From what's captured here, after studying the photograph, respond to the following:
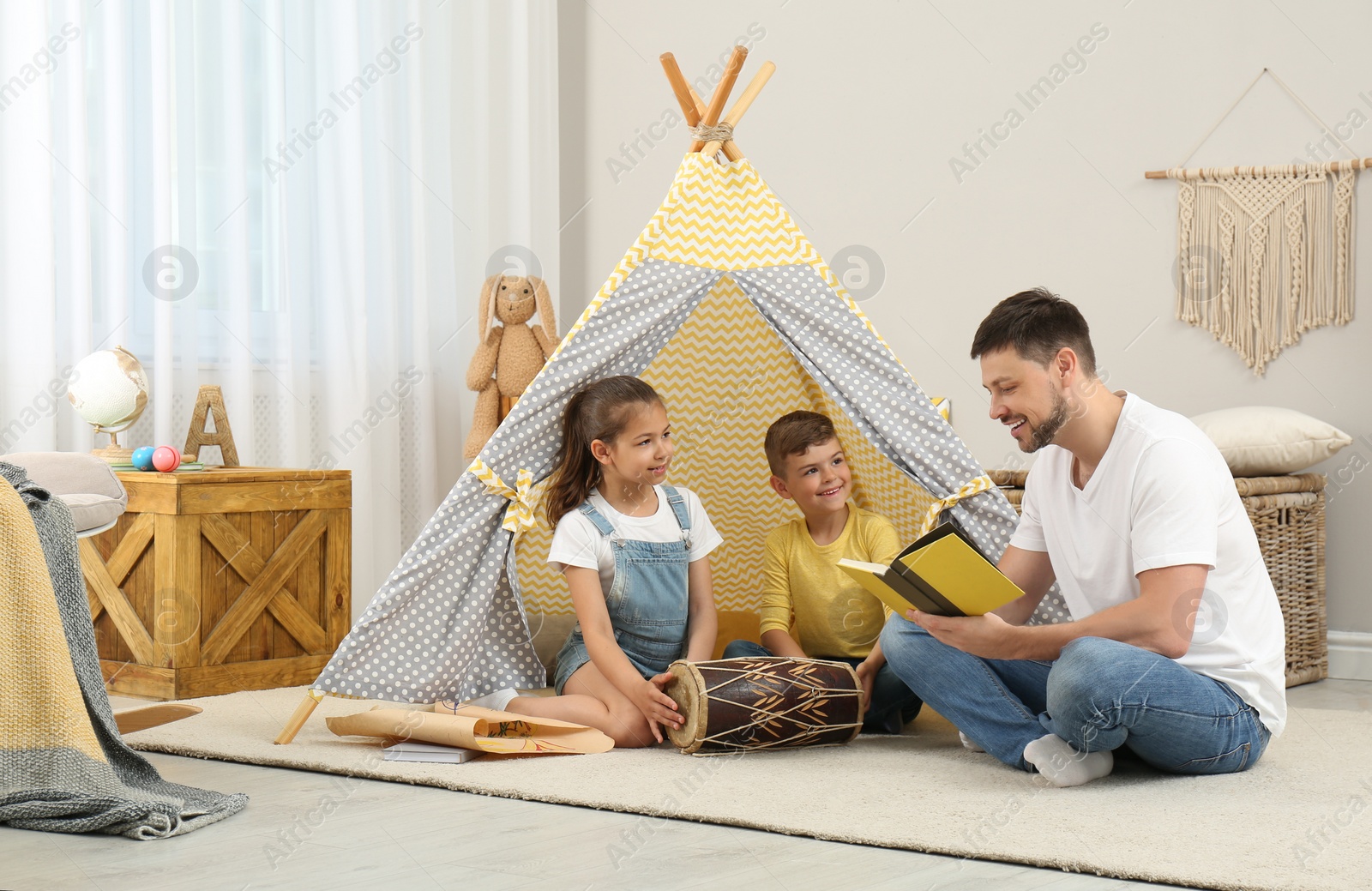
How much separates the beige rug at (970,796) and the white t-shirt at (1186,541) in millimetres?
180

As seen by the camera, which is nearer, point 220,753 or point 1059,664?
point 1059,664

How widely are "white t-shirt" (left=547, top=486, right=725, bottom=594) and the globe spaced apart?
3.41 ft

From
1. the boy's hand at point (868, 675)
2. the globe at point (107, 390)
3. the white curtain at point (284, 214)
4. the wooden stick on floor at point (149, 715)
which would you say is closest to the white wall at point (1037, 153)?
the white curtain at point (284, 214)

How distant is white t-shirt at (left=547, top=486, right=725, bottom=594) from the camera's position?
2.30 meters

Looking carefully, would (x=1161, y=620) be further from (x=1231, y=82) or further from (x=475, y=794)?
(x=1231, y=82)

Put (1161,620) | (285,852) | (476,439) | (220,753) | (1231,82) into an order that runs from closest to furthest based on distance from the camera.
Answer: (285,852), (1161,620), (220,753), (1231,82), (476,439)

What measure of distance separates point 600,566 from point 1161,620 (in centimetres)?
98

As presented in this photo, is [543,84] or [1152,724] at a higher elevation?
[543,84]

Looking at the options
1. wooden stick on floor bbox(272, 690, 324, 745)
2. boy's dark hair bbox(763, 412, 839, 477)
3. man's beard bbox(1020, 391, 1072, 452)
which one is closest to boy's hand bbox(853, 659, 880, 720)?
boy's dark hair bbox(763, 412, 839, 477)

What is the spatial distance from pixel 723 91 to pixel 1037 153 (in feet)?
4.39

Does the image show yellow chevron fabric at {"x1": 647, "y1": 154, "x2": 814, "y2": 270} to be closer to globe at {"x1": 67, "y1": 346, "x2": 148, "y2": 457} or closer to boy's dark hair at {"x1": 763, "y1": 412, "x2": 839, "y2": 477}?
boy's dark hair at {"x1": 763, "y1": 412, "x2": 839, "y2": 477}

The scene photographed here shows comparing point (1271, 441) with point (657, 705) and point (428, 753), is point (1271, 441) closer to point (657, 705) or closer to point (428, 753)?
point (657, 705)

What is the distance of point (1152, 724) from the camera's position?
1.79 m

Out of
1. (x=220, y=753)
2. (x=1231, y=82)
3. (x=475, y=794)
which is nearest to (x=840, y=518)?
(x=475, y=794)
